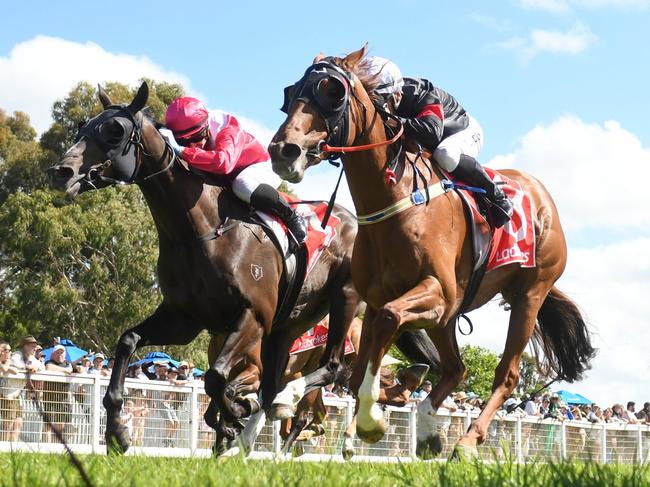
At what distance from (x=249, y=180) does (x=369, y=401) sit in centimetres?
264

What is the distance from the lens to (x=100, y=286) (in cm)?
3117

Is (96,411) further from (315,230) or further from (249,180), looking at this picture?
(249,180)

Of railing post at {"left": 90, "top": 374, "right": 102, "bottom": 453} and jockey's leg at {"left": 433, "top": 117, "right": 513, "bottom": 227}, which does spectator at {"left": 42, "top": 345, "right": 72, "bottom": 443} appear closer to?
railing post at {"left": 90, "top": 374, "right": 102, "bottom": 453}

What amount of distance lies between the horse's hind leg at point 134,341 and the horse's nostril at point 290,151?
2159 millimetres

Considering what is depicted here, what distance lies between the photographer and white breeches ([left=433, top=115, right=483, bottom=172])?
6.85 m

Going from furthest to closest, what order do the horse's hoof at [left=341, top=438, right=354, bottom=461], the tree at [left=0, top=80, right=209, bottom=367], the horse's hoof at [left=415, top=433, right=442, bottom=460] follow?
the tree at [left=0, top=80, right=209, bottom=367]
the horse's hoof at [left=341, top=438, right=354, bottom=461]
the horse's hoof at [left=415, top=433, right=442, bottom=460]

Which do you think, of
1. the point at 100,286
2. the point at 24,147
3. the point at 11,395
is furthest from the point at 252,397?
the point at 24,147

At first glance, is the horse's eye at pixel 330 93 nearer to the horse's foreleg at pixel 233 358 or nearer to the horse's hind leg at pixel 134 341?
the horse's foreleg at pixel 233 358

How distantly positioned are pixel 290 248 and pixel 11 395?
3.14 meters

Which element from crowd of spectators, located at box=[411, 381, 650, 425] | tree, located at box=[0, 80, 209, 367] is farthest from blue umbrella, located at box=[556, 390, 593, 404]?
tree, located at box=[0, 80, 209, 367]

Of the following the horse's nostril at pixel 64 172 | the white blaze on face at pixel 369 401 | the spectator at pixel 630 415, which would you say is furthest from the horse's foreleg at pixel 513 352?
the spectator at pixel 630 415

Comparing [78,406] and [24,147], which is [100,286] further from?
[78,406]

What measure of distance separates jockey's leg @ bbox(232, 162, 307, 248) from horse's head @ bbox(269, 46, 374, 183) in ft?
4.98

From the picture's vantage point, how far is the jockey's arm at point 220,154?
7750 millimetres
